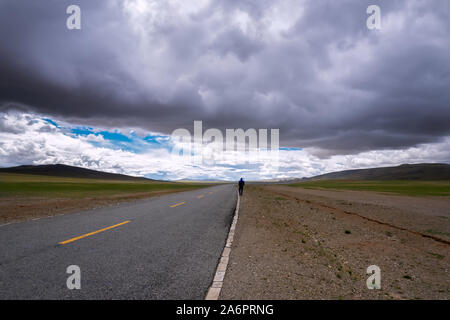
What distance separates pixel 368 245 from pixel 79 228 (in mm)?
9955

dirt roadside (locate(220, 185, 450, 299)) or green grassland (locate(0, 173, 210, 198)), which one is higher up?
dirt roadside (locate(220, 185, 450, 299))

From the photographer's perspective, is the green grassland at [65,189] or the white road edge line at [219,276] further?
the green grassland at [65,189]

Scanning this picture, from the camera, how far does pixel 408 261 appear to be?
6773 mm

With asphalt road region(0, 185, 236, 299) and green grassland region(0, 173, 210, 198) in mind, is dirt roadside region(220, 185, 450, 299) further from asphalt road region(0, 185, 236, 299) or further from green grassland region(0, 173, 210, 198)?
green grassland region(0, 173, 210, 198)

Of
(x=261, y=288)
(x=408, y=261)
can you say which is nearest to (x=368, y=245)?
(x=408, y=261)

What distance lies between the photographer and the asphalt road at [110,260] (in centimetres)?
385

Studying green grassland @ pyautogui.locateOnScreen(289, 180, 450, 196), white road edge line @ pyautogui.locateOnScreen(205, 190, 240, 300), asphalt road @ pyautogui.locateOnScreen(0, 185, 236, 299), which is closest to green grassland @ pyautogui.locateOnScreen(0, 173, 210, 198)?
asphalt road @ pyautogui.locateOnScreen(0, 185, 236, 299)

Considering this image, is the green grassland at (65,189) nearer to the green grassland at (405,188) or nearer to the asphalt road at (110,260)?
the asphalt road at (110,260)

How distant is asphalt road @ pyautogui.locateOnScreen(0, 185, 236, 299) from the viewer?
385cm

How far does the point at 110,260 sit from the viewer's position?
527 cm

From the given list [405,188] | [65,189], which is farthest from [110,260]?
[405,188]

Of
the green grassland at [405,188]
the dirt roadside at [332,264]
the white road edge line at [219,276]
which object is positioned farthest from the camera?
the green grassland at [405,188]

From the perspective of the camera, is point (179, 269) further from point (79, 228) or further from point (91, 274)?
point (79, 228)

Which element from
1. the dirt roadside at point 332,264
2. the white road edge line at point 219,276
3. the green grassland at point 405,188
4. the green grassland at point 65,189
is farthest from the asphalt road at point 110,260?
the green grassland at point 405,188
